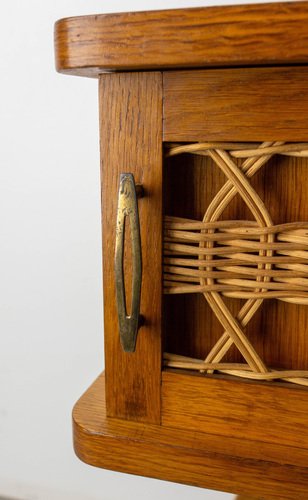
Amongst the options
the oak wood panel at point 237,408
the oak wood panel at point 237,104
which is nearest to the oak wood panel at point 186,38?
the oak wood panel at point 237,104

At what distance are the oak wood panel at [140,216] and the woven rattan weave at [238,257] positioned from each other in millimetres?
19

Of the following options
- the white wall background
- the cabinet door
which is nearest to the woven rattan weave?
the cabinet door

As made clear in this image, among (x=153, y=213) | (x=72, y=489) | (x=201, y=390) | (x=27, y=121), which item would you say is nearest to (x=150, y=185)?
(x=153, y=213)

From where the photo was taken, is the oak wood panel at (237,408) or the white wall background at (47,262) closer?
the oak wood panel at (237,408)

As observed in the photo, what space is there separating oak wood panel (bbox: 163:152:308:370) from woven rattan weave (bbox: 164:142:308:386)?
2 centimetres

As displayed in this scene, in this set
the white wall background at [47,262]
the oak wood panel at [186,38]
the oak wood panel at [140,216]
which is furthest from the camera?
the white wall background at [47,262]

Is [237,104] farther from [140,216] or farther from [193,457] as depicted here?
[193,457]

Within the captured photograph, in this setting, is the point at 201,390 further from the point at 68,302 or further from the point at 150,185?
the point at 68,302

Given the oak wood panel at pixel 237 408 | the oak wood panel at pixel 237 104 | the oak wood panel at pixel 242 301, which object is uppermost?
the oak wood panel at pixel 237 104

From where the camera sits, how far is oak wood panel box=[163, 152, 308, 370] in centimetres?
62

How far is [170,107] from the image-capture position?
0.60 meters

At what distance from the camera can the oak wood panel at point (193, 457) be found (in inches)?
23.9

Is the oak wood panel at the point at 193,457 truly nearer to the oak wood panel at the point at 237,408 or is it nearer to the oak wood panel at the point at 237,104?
the oak wood panel at the point at 237,408

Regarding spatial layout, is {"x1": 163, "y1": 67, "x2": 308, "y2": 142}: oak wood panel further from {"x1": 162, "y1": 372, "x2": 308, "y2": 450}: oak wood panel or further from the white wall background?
the white wall background
